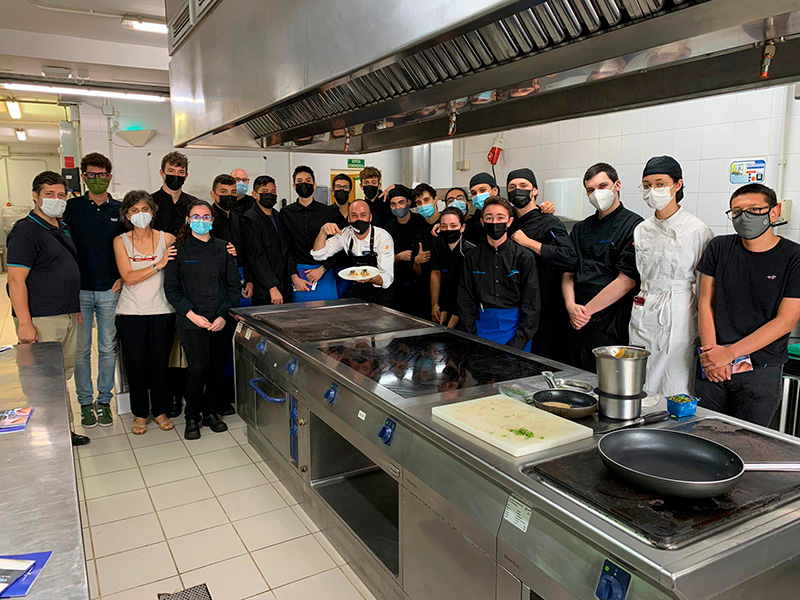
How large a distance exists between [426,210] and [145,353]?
2.18 meters

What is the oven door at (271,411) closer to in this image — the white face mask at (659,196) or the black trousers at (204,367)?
the black trousers at (204,367)

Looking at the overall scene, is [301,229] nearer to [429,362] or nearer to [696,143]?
[429,362]

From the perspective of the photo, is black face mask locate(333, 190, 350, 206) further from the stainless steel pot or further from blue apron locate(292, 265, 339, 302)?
the stainless steel pot

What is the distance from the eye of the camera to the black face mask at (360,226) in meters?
3.96

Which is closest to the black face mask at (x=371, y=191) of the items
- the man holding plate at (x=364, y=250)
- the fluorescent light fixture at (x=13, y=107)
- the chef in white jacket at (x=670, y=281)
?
the man holding plate at (x=364, y=250)

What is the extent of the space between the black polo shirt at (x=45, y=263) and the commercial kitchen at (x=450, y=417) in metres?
0.62

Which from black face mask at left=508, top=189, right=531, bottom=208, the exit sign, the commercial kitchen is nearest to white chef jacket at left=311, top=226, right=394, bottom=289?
the commercial kitchen

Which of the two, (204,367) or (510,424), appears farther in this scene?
(204,367)

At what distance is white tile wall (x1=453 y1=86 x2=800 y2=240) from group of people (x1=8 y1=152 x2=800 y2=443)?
718 millimetres

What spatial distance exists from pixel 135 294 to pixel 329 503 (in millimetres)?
2076

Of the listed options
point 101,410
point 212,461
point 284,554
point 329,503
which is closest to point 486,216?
point 329,503

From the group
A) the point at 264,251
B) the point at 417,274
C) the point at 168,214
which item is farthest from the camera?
the point at 417,274

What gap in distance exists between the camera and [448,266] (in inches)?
155

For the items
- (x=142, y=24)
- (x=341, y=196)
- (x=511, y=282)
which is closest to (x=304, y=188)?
(x=341, y=196)
